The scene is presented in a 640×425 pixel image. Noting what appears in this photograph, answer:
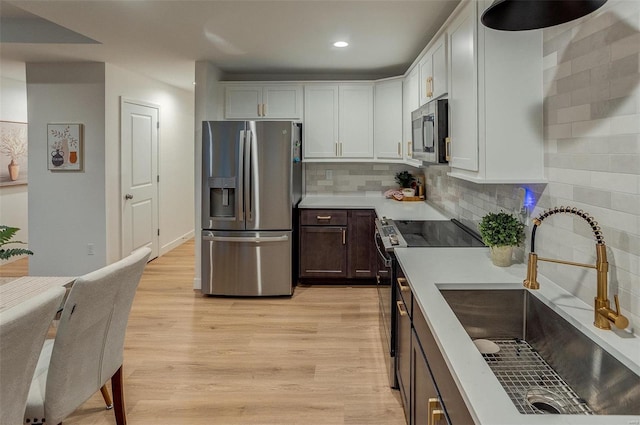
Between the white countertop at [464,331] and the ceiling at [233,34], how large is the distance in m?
1.74

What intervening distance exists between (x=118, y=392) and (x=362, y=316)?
2.16 meters

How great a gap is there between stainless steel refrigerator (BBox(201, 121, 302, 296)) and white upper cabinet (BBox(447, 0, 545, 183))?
2387mm

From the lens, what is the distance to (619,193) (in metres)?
1.39

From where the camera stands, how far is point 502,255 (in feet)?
6.78

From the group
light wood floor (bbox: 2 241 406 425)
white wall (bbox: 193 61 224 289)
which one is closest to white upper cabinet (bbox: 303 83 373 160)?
white wall (bbox: 193 61 224 289)

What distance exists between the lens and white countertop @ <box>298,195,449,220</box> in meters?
3.84

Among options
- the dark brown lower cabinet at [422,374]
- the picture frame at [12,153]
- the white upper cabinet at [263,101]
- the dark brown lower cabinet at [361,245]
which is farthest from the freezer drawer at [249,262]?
the picture frame at [12,153]

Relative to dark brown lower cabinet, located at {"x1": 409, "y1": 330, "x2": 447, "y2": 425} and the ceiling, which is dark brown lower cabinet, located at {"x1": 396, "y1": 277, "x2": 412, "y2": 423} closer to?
dark brown lower cabinet, located at {"x1": 409, "y1": 330, "x2": 447, "y2": 425}

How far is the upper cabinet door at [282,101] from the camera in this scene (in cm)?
483

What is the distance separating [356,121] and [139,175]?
9.36 feet

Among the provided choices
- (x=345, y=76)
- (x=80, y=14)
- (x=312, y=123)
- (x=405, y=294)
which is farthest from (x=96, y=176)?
(x=405, y=294)

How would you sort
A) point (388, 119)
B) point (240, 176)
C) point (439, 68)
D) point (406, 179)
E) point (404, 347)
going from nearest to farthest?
point (404, 347) → point (439, 68) → point (240, 176) → point (388, 119) → point (406, 179)

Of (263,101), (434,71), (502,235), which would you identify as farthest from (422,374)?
(263,101)

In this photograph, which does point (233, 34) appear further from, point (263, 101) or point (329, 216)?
point (329, 216)
